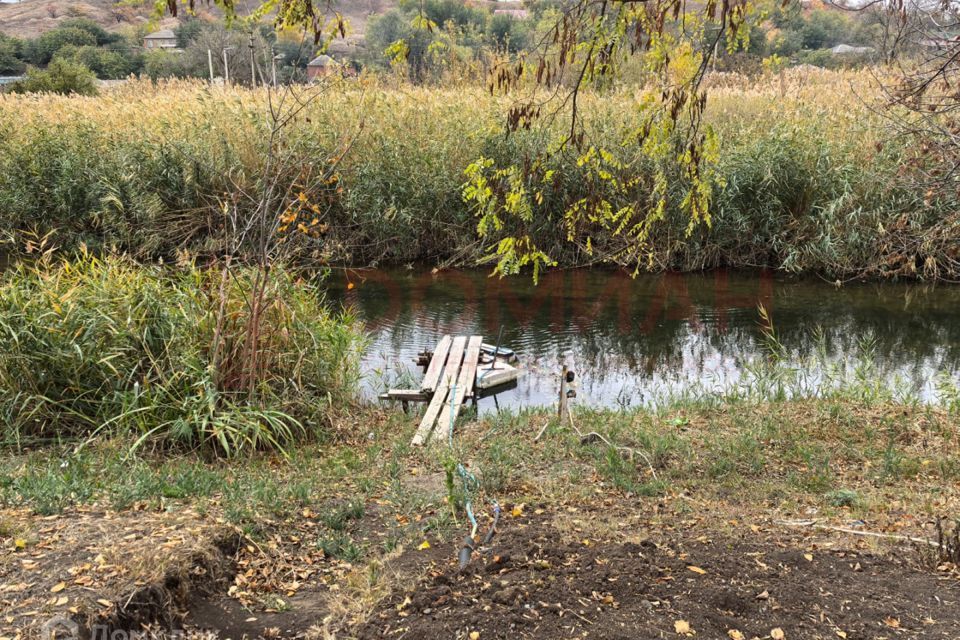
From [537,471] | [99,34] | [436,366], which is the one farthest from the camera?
[99,34]

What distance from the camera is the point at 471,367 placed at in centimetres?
775

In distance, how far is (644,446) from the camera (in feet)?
17.2

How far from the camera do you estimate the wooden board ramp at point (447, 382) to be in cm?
616

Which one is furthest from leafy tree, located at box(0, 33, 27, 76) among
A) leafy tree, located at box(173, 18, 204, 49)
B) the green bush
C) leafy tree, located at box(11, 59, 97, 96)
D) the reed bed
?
the green bush

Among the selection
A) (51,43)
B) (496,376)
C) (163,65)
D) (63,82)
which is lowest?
(496,376)

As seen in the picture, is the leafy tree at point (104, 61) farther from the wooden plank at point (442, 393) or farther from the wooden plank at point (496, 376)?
the wooden plank at point (496, 376)

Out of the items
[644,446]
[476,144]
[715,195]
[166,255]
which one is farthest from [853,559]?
[166,255]

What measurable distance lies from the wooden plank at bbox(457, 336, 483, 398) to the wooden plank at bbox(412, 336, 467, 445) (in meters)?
0.07

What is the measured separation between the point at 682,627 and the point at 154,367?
4.14 metres

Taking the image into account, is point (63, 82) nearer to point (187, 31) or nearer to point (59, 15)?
point (187, 31)

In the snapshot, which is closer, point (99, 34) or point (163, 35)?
point (99, 34)

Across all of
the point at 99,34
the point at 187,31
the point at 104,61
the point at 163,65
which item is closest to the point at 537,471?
the point at 163,65

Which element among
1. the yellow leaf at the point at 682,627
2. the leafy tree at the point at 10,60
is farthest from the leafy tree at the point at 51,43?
the yellow leaf at the point at 682,627

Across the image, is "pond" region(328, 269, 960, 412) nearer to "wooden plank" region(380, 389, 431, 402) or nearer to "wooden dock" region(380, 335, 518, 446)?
"wooden dock" region(380, 335, 518, 446)
